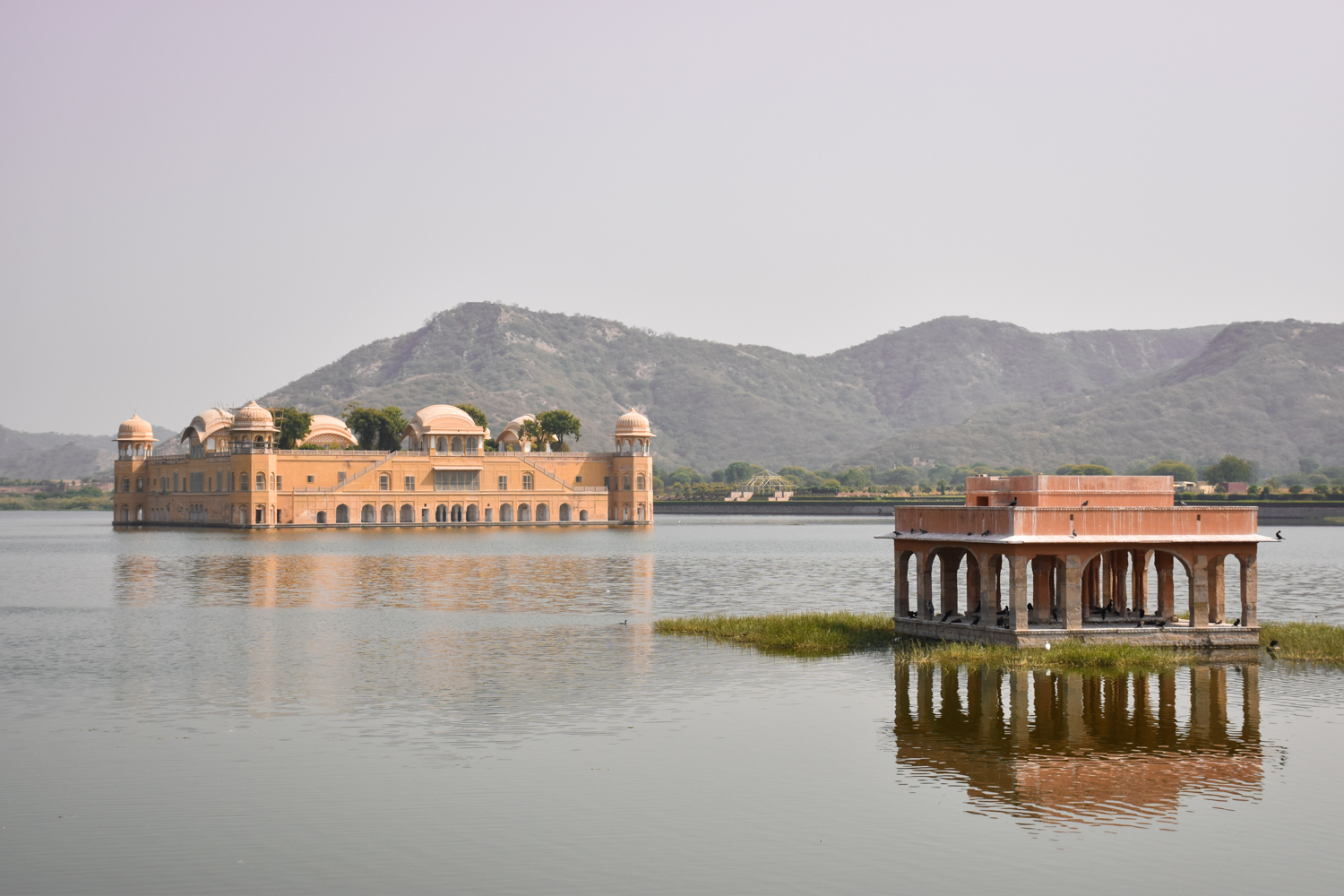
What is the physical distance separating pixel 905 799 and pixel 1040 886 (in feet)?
13.0

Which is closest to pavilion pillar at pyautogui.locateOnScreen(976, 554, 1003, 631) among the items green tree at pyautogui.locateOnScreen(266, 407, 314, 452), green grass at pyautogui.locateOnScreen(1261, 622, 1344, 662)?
green grass at pyautogui.locateOnScreen(1261, 622, 1344, 662)

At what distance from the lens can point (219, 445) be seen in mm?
139375

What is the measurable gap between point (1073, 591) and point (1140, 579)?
4.62 meters

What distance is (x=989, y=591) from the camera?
33.2 meters

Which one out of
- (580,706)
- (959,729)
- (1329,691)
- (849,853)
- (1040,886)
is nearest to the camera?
(1040,886)

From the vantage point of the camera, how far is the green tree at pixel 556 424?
166m

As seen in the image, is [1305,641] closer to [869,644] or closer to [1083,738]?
[869,644]

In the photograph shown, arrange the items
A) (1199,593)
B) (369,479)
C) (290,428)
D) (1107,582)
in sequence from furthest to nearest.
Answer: (290,428) < (369,479) < (1107,582) < (1199,593)

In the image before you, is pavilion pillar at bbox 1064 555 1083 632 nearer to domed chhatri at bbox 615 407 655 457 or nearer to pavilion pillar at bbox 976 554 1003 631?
pavilion pillar at bbox 976 554 1003 631

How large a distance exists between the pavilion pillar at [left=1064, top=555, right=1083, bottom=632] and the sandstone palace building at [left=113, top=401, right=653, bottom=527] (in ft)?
343

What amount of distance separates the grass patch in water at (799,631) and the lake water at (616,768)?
1.24 metres

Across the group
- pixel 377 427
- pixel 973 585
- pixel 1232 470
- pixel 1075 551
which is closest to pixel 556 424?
pixel 377 427

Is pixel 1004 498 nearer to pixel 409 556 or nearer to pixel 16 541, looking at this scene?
pixel 409 556

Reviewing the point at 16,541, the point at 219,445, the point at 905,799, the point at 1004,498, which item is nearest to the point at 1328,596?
the point at 1004,498
